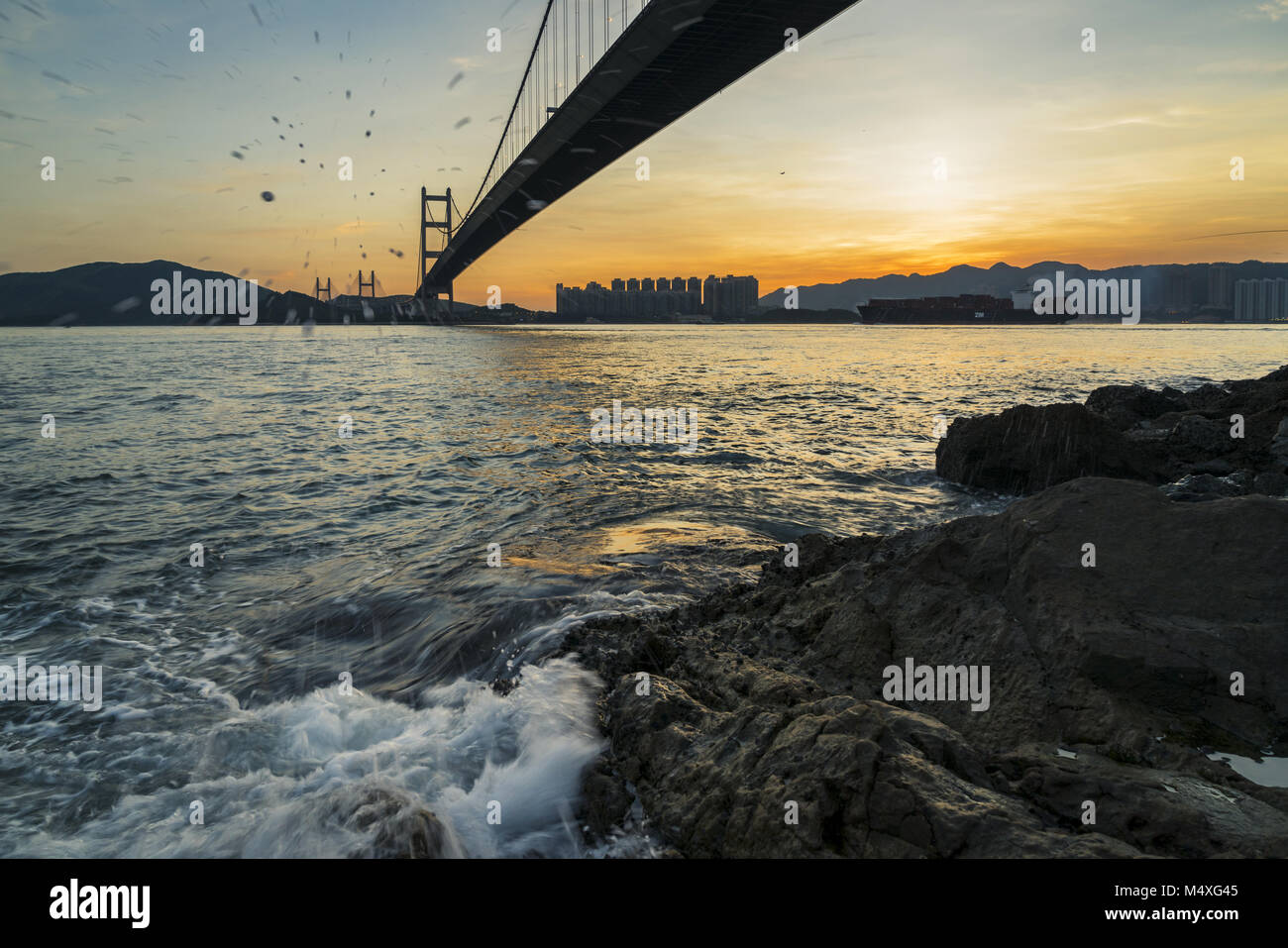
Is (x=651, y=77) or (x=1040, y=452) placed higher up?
(x=651, y=77)

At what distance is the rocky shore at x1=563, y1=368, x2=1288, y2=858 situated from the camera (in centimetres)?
161

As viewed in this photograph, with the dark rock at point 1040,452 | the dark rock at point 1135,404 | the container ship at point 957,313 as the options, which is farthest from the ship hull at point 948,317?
the dark rock at point 1040,452

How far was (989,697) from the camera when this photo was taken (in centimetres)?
226

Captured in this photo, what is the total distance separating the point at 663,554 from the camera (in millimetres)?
4816

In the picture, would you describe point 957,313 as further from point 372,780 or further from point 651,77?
point 372,780

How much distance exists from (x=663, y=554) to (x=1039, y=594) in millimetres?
2666

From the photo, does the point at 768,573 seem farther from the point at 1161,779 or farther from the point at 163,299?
the point at 163,299

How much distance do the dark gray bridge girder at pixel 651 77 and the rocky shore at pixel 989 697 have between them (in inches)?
790

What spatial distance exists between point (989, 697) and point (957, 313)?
96.2 meters

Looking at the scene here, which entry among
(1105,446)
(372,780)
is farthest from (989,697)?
(1105,446)

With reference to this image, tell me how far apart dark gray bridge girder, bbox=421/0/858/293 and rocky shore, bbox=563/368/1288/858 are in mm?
20076

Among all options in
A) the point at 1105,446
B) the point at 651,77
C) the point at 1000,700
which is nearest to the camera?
the point at 1000,700

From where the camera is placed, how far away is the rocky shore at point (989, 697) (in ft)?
5.29
